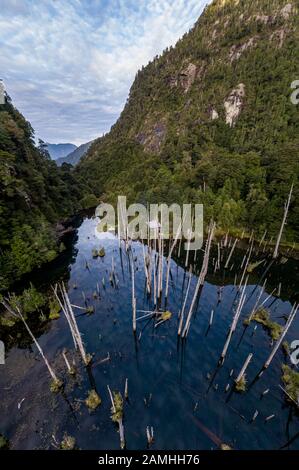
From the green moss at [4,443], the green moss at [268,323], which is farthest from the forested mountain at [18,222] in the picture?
the green moss at [268,323]

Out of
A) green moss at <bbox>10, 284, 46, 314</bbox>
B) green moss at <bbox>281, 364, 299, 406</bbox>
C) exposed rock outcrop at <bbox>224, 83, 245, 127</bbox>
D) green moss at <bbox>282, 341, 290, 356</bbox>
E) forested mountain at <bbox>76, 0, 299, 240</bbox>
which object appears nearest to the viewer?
green moss at <bbox>281, 364, 299, 406</bbox>

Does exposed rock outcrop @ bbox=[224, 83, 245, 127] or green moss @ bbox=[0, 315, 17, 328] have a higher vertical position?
exposed rock outcrop @ bbox=[224, 83, 245, 127]

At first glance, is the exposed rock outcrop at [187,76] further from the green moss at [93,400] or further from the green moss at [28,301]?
the green moss at [93,400]

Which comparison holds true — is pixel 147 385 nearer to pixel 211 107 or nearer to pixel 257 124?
pixel 257 124

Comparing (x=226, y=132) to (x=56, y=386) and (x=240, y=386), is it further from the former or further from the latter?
(x=56, y=386)

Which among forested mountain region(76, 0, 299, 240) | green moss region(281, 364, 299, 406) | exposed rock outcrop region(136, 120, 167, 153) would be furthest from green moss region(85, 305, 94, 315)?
exposed rock outcrop region(136, 120, 167, 153)

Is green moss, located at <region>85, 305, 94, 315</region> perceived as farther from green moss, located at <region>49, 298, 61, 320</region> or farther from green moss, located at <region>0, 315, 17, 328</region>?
green moss, located at <region>0, 315, 17, 328</region>

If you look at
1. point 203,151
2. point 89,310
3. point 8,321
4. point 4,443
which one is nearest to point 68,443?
point 4,443

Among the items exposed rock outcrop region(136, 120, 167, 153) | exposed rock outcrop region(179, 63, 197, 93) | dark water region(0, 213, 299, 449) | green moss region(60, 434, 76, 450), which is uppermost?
exposed rock outcrop region(179, 63, 197, 93)
